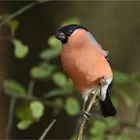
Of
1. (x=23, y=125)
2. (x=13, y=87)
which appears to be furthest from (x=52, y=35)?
(x=23, y=125)

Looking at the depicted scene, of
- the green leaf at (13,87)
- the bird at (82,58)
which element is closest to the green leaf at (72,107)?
the green leaf at (13,87)

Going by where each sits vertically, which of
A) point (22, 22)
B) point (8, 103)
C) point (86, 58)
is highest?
point (86, 58)

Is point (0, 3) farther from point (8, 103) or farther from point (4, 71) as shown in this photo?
point (8, 103)

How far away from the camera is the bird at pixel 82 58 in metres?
1.82

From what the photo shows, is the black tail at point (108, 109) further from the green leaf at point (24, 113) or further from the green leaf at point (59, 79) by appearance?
the green leaf at point (24, 113)

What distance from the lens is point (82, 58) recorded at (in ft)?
5.95

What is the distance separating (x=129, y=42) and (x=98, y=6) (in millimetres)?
337

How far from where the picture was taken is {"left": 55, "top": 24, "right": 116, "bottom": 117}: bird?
5.96 feet

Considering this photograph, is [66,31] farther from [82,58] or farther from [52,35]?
[52,35]

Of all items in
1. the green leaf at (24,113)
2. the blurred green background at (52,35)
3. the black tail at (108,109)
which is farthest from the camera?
the blurred green background at (52,35)

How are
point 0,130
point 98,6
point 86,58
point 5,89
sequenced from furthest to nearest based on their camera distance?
point 98,6, point 0,130, point 5,89, point 86,58

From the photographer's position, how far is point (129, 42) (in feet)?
12.6

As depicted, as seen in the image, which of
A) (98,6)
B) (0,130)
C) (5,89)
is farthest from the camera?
(98,6)

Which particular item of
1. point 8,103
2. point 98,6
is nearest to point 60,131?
point 8,103
